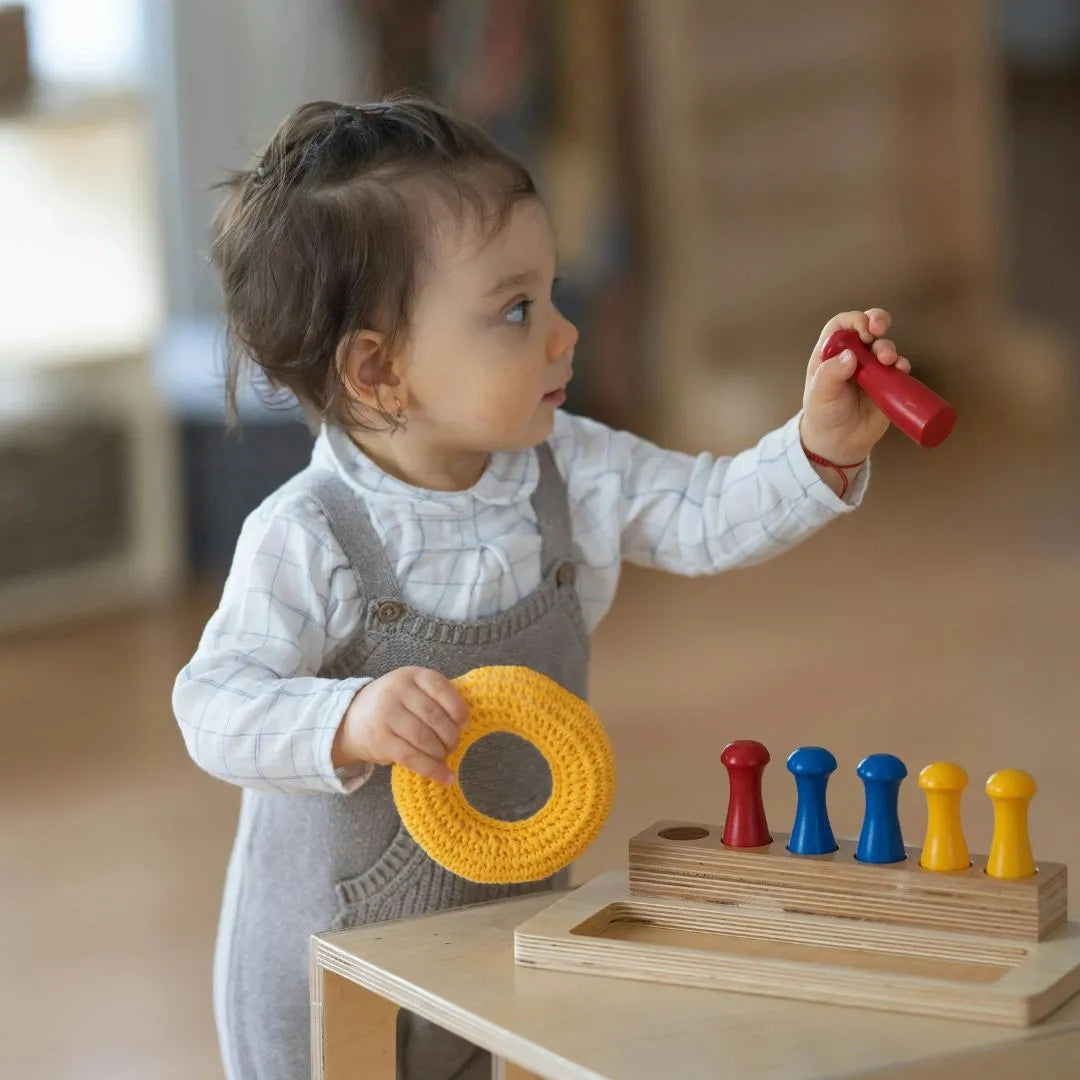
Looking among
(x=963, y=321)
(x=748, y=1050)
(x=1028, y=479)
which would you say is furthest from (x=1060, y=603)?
(x=748, y=1050)

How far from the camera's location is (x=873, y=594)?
261 cm

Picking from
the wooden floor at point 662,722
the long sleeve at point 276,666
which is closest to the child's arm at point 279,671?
the long sleeve at point 276,666

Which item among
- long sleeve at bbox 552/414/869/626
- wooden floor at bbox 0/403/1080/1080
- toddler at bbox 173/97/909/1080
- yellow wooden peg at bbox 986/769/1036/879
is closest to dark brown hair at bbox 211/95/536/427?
toddler at bbox 173/97/909/1080

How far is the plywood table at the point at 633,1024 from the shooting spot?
67 centimetres

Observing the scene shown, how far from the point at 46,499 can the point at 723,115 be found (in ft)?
5.47

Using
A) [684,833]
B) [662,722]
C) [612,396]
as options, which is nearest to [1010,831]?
[684,833]

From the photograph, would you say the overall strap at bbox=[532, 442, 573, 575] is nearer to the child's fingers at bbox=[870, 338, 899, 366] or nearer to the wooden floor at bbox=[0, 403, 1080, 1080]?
the child's fingers at bbox=[870, 338, 899, 366]

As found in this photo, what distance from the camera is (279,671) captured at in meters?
0.88

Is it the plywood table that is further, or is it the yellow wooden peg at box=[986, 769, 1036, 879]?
the yellow wooden peg at box=[986, 769, 1036, 879]

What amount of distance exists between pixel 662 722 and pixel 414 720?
136cm

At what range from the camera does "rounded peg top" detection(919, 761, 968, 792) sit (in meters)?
0.79

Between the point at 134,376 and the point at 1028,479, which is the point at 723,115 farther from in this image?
the point at 134,376

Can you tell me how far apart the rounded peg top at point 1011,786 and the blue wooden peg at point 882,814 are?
1.5 inches

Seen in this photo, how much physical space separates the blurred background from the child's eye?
0.27 meters
